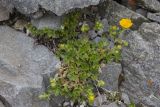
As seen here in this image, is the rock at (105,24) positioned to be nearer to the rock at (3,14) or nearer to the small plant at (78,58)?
the small plant at (78,58)

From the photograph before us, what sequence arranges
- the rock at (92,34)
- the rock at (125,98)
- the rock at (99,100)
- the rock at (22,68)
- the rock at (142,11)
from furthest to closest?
the rock at (142,11), the rock at (92,34), the rock at (125,98), the rock at (99,100), the rock at (22,68)

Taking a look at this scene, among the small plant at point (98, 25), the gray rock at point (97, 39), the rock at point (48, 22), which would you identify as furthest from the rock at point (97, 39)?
the rock at point (48, 22)

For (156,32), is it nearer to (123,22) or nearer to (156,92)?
(123,22)

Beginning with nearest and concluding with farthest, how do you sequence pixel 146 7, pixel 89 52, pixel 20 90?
pixel 20 90 → pixel 89 52 → pixel 146 7

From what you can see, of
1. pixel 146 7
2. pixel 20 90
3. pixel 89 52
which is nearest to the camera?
pixel 20 90

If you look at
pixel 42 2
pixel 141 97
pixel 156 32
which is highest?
pixel 42 2

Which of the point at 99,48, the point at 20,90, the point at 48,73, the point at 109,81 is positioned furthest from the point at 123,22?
the point at 20,90

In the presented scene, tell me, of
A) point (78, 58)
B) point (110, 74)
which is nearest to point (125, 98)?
point (110, 74)
